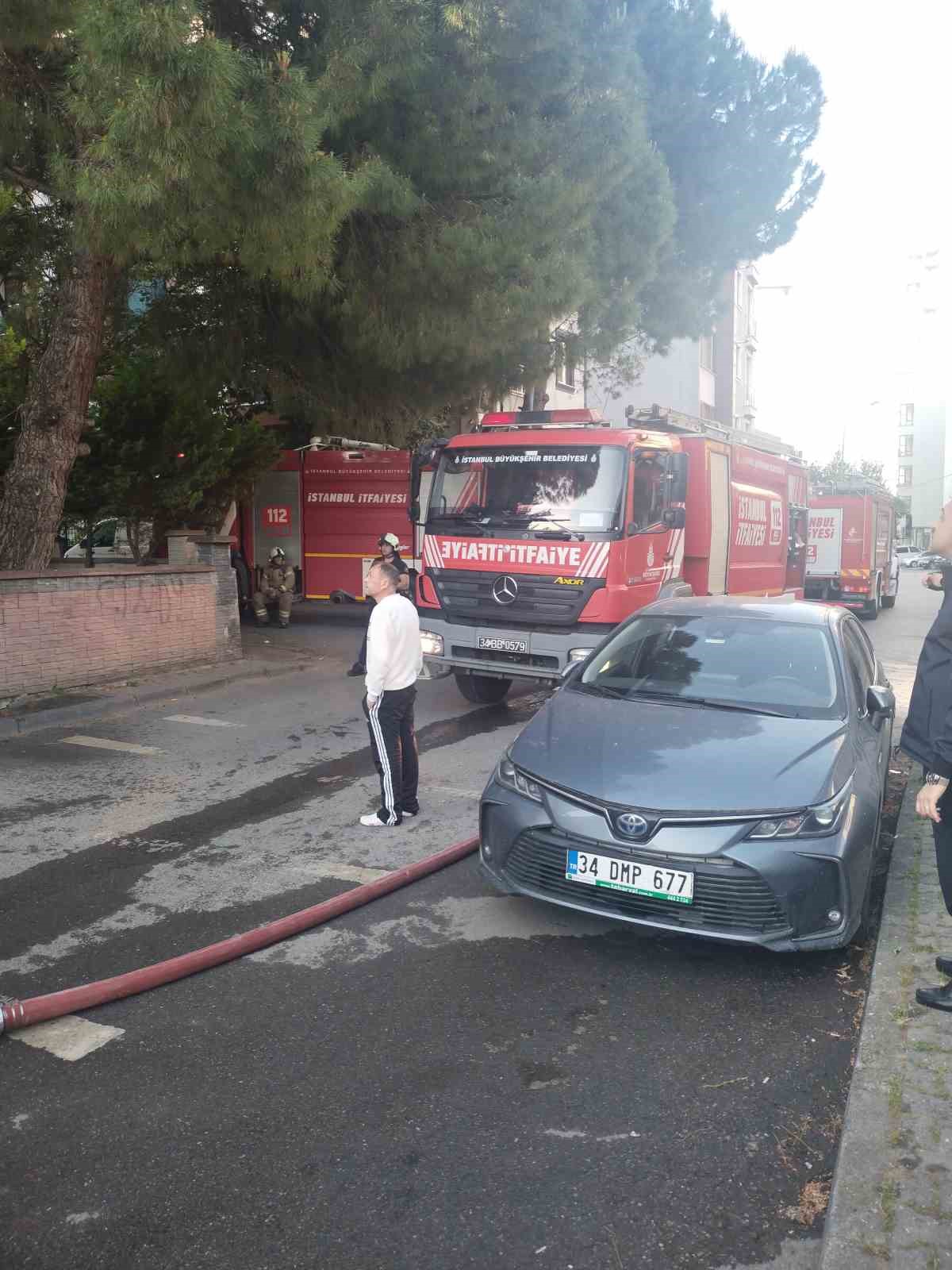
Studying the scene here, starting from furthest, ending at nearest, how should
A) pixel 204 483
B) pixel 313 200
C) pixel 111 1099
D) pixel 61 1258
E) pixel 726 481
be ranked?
pixel 204 483, pixel 726 481, pixel 313 200, pixel 111 1099, pixel 61 1258

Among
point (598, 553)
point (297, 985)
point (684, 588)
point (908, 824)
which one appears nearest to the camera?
point (297, 985)

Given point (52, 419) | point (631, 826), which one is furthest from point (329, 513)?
point (631, 826)

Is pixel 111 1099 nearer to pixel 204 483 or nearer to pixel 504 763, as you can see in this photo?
pixel 504 763

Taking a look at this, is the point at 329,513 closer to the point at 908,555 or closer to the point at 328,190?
the point at 328,190

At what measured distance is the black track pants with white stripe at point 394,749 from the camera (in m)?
6.11

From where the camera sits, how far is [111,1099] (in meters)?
3.28

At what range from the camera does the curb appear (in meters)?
9.03

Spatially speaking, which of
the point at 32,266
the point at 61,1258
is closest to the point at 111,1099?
the point at 61,1258

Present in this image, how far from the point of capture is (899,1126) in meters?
3.04

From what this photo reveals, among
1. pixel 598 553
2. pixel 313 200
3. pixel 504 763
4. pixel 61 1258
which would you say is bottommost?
pixel 61 1258

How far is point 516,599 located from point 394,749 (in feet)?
11.2

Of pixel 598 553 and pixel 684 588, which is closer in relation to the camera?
pixel 598 553

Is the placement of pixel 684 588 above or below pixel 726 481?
below

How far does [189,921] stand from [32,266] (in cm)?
980
